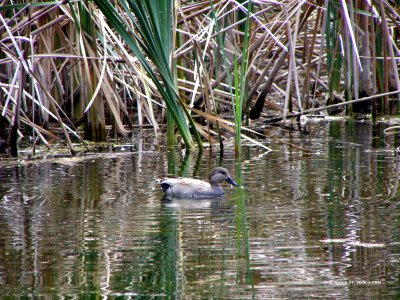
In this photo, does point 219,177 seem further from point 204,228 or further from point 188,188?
point 204,228

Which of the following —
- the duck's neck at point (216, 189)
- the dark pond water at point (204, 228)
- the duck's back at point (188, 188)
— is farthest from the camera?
the duck's neck at point (216, 189)

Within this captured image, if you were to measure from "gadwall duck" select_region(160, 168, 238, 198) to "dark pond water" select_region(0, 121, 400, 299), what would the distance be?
131 mm

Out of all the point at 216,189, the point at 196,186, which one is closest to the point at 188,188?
the point at 196,186

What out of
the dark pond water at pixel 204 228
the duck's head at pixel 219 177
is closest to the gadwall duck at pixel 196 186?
the duck's head at pixel 219 177

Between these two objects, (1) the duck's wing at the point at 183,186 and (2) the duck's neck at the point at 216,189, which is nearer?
(1) the duck's wing at the point at 183,186

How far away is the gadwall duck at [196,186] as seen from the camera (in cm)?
761

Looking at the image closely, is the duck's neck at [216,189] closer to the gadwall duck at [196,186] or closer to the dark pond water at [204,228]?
the gadwall duck at [196,186]

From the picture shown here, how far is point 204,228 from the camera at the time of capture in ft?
20.2

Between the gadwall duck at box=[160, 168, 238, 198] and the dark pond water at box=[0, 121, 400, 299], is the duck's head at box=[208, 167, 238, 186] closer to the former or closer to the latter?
the gadwall duck at box=[160, 168, 238, 198]

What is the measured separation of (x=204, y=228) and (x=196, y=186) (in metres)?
1.73

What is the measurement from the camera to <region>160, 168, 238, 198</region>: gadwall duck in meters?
7.61

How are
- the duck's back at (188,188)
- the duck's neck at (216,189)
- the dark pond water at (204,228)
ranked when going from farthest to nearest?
the duck's neck at (216,189), the duck's back at (188,188), the dark pond water at (204,228)

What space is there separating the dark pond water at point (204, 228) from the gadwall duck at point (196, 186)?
5.2 inches

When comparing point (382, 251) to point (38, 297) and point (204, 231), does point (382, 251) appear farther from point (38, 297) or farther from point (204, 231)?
point (38, 297)
